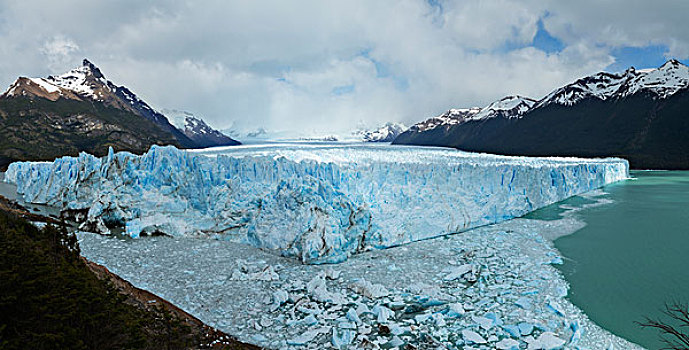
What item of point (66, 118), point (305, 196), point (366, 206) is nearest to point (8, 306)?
point (305, 196)

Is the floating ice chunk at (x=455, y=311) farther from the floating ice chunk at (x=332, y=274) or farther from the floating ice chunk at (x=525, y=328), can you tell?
the floating ice chunk at (x=332, y=274)

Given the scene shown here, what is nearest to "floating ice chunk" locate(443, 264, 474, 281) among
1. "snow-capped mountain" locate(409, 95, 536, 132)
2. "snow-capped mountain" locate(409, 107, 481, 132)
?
"snow-capped mountain" locate(409, 95, 536, 132)

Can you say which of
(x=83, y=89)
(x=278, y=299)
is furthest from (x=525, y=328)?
(x=83, y=89)

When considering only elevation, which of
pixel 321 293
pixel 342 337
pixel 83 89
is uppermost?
pixel 83 89

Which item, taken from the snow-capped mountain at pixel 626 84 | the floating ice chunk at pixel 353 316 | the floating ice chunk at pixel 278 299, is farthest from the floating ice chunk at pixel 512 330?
the snow-capped mountain at pixel 626 84

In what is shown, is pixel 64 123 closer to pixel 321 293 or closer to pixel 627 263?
pixel 321 293
